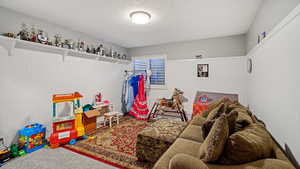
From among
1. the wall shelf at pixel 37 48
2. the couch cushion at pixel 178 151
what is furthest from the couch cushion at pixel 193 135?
the wall shelf at pixel 37 48

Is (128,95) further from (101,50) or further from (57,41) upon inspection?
(57,41)

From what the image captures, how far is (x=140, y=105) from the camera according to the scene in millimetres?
4074

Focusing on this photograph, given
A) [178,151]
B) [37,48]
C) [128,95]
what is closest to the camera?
[178,151]

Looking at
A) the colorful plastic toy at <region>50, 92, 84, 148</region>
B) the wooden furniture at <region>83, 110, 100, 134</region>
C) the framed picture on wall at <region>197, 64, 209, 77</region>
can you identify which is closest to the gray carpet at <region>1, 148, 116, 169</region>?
the colorful plastic toy at <region>50, 92, 84, 148</region>

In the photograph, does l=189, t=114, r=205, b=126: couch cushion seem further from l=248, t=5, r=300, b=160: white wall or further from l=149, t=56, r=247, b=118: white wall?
l=149, t=56, r=247, b=118: white wall

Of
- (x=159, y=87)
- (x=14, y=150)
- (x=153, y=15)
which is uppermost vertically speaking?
(x=153, y=15)

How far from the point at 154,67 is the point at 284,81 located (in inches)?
134

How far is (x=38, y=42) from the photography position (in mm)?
2340

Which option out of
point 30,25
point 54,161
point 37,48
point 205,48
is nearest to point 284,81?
point 205,48

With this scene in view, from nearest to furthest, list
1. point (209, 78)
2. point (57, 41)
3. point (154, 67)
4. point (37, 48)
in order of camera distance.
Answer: point (37, 48) < point (57, 41) < point (209, 78) < point (154, 67)

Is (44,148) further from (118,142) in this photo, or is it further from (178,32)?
(178,32)

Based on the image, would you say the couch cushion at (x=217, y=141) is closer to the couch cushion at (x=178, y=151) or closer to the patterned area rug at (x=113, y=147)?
the couch cushion at (x=178, y=151)

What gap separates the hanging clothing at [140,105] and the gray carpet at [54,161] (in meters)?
2.19

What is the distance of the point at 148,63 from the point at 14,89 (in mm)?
3324
